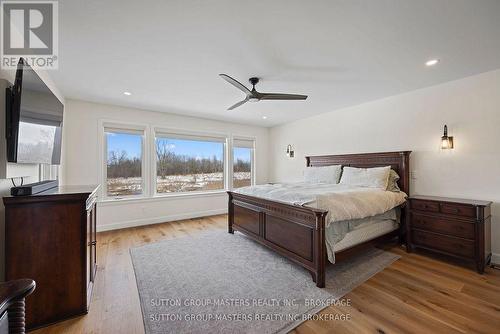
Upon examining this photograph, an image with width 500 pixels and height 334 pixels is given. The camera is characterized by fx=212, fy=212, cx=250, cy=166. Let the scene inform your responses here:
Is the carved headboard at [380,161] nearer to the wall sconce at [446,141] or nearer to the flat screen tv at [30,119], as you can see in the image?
the wall sconce at [446,141]

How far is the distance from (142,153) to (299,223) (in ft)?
12.2

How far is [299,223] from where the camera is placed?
2.49 m

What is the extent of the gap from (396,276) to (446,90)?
2.77 meters

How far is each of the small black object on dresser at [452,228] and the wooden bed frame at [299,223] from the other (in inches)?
14.1

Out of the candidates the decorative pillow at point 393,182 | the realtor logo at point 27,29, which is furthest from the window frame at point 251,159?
the realtor logo at point 27,29

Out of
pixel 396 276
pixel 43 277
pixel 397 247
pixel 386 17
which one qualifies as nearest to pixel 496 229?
pixel 397 247

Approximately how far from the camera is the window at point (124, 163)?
429 cm

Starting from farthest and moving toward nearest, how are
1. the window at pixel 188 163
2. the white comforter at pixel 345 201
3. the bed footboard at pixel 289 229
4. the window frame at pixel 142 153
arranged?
the window at pixel 188 163 < the window frame at pixel 142 153 < the white comforter at pixel 345 201 < the bed footboard at pixel 289 229

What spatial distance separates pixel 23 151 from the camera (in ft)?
5.65

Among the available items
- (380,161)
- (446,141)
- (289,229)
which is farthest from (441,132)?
(289,229)

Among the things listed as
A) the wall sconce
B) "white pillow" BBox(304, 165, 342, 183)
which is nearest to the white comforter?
the wall sconce

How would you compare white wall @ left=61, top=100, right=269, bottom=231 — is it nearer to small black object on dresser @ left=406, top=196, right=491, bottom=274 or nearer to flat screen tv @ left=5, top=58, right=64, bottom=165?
flat screen tv @ left=5, top=58, right=64, bottom=165

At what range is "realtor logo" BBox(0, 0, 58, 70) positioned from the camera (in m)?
1.66

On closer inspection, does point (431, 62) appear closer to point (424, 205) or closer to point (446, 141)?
point (446, 141)
